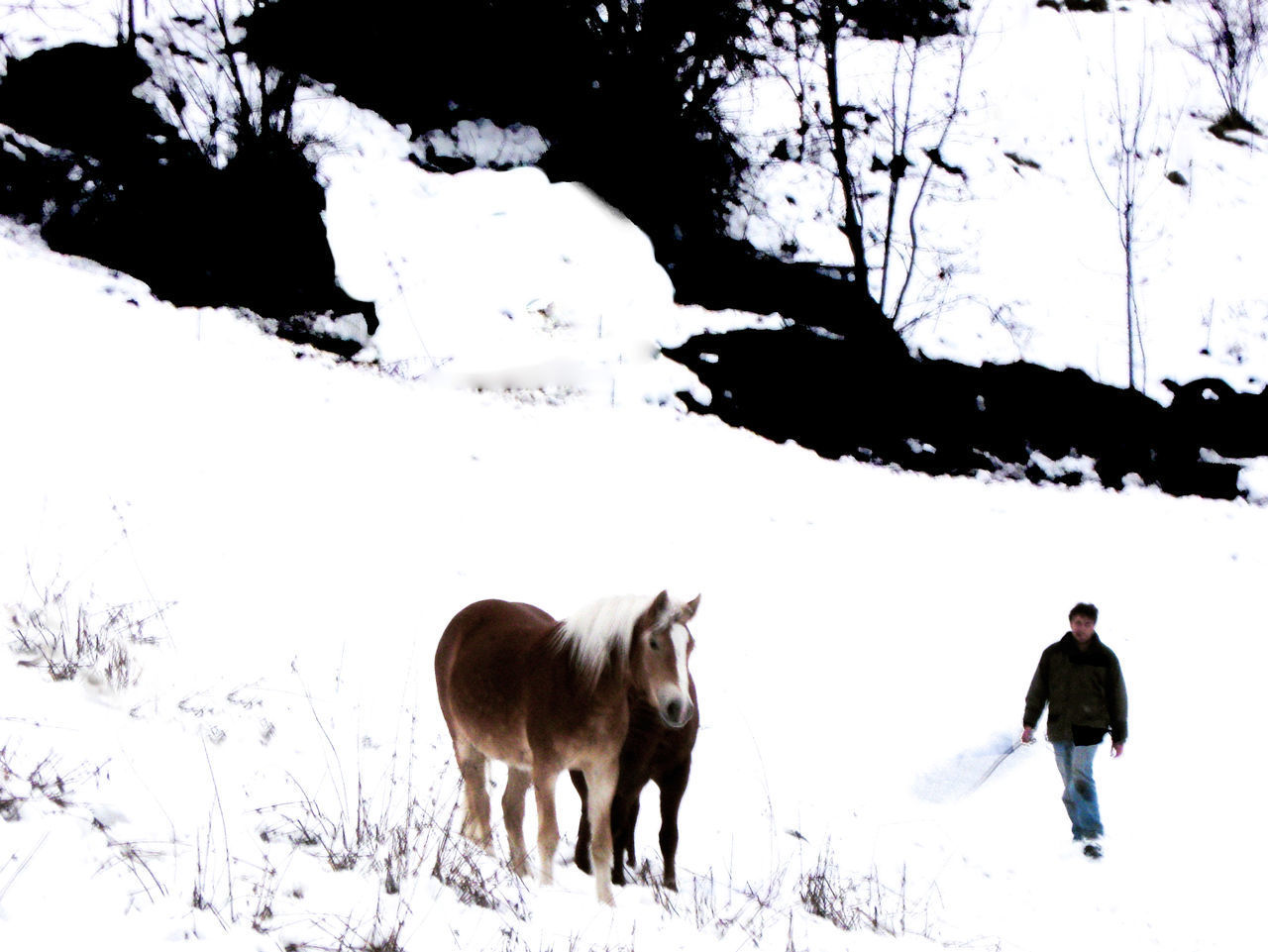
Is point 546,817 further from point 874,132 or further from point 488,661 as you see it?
point 874,132

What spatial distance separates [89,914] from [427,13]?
18.1 meters

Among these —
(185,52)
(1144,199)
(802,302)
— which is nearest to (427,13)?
(185,52)

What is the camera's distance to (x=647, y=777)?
4.79 metres

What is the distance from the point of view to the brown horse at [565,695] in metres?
4.21

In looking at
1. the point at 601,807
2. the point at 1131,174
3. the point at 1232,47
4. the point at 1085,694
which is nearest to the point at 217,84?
the point at 601,807

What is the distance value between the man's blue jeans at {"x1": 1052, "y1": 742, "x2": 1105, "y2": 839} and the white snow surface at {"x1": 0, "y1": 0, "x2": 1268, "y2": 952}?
234 millimetres

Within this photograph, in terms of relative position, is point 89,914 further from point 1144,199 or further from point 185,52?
point 1144,199

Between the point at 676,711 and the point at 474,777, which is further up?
the point at 676,711

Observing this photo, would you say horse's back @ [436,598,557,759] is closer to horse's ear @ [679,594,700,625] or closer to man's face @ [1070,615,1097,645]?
horse's ear @ [679,594,700,625]

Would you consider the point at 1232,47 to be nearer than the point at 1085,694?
No

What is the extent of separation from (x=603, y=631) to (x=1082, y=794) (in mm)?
4296

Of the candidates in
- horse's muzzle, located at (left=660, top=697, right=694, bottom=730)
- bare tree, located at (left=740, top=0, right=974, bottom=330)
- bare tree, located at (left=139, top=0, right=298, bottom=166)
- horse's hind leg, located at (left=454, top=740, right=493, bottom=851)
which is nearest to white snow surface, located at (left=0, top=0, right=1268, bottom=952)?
horse's hind leg, located at (left=454, top=740, right=493, bottom=851)

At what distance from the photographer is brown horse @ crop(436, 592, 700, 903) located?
421 cm

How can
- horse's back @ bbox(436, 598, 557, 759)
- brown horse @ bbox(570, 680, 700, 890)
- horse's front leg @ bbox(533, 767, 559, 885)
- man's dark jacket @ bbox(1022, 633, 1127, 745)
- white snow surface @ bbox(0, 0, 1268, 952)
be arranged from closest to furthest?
white snow surface @ bbox(0, 0, 1268, 952) → horse's front leg @ bbox(533, 767, 559, 885) → brown horse @ bbox(570, 680, 700, 890) → horse's back @ bbox(436, 598, 557, 759) → man's dark jacket @ bbox(1022, 633, 1127, 745)
